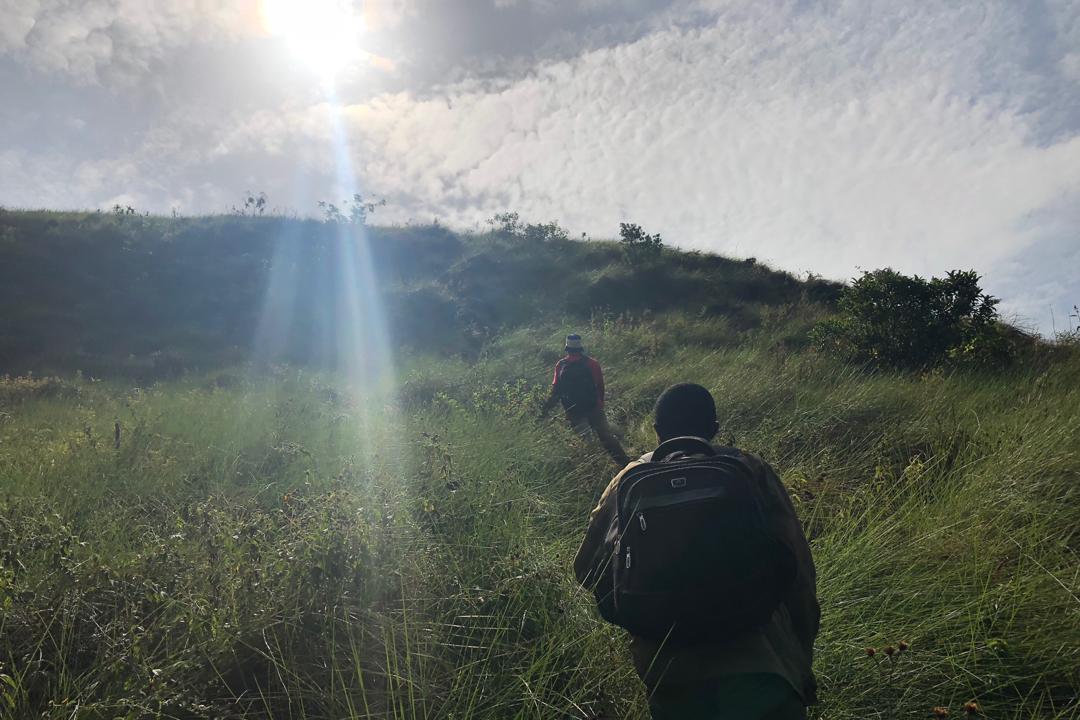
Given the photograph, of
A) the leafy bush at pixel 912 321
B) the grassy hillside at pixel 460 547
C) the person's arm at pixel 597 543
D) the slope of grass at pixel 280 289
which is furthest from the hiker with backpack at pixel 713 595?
the slope of grass at pixel 280 289

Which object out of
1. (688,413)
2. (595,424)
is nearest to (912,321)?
(595,424)

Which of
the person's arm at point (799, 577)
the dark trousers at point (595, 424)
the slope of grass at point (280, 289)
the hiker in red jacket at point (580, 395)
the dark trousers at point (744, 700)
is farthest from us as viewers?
the slope of grass at point (280, 289)

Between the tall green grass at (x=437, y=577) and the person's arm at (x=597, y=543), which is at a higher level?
the person's arm at (x=597, y=543)

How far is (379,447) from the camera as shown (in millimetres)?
5105

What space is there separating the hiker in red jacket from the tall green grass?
4.50 ft

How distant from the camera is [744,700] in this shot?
165 cm

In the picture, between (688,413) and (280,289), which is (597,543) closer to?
(688,413)

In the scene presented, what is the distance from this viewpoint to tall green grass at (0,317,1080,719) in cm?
226

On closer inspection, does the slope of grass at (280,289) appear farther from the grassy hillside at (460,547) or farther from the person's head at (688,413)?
the person's head at (688,413)

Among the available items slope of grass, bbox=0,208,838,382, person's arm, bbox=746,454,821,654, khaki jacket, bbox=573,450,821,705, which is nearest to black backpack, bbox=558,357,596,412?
khaki jacket, bbox=573,450,821,705

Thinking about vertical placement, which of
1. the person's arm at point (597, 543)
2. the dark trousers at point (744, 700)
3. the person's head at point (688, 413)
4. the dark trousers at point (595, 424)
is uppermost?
the person's head at point (688, 413)

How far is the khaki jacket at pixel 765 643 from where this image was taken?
172 cm

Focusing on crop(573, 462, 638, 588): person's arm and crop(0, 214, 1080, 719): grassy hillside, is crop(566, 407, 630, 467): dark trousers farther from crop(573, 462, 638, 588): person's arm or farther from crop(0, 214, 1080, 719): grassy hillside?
crop(573, 462, 638, 588): person's arm

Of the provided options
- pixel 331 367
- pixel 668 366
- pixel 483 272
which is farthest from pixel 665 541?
pixel 483 272
